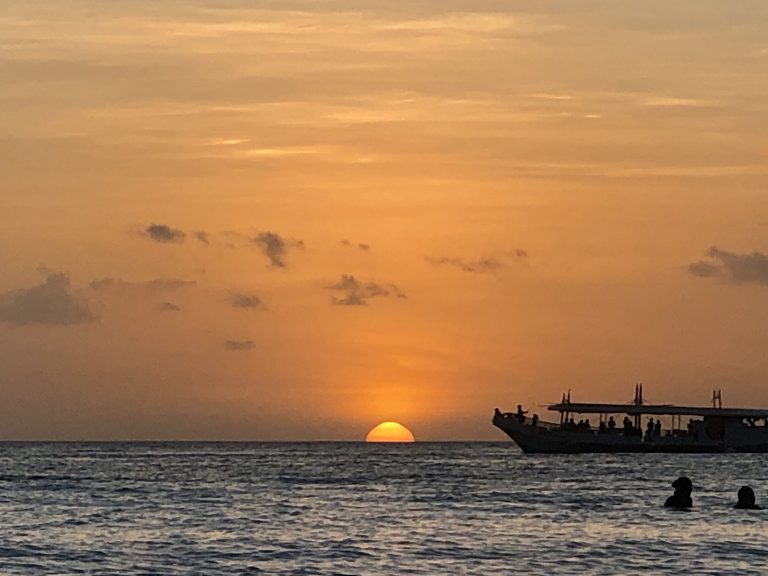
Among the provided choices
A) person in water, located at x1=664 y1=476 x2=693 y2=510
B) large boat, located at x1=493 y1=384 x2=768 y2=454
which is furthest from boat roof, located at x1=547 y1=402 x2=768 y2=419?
person in water, located at x1=664 y1=476 x2=693 y2=510

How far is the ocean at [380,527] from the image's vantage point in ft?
173

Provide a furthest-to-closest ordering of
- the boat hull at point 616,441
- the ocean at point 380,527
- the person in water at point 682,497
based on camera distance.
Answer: the boat hull at point 616,441
the person in water at point 682,497
the ocean at point 380,527

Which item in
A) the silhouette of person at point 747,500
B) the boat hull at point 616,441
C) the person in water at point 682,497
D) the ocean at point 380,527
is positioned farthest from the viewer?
the boat hull at point 616,441

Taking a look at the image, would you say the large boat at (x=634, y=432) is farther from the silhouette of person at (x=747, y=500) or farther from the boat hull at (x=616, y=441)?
the silhouette of person at (x=747, y=500)

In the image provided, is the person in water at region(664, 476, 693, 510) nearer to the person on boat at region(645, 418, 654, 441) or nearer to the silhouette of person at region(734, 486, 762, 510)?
the silhouette of person at region(734, 486, 762, 510)

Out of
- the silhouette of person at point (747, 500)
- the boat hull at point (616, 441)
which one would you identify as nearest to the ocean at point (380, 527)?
the silhouette of person at point (747, 500)

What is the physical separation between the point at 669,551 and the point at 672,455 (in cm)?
12724

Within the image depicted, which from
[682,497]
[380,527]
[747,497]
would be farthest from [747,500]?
[380,527]

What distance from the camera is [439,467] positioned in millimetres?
154750

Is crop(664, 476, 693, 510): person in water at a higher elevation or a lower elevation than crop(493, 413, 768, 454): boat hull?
lower

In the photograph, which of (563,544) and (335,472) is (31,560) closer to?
(563,544)

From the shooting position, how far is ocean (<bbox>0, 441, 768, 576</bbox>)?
52.7 metres

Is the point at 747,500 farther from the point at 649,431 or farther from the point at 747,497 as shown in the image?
the point at 649,431

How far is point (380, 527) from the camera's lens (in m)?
67.6
